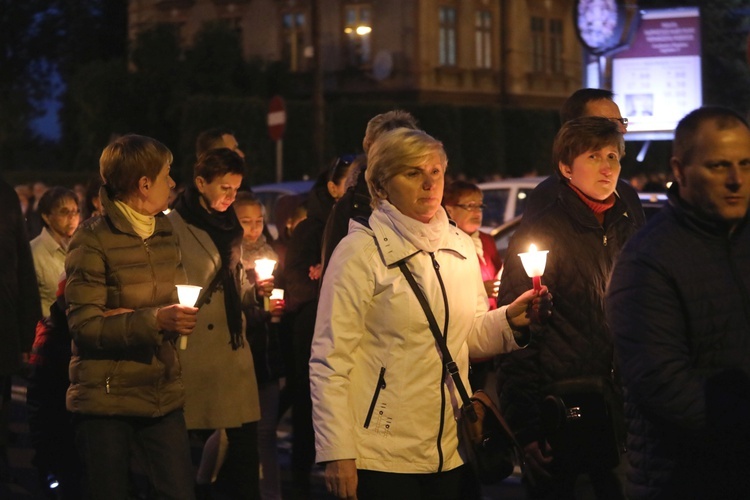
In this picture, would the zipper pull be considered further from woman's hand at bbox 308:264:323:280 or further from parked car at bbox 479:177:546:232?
parked car at bbox 479:177:546:232

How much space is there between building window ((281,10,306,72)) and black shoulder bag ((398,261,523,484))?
142 feet

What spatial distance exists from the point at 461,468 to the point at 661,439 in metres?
1.14

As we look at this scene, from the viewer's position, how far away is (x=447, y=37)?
152ft

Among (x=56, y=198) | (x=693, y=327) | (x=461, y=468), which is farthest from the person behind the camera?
(x=56, y=198)

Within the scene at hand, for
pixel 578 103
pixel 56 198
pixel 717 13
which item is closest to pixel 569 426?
pixel 578 103

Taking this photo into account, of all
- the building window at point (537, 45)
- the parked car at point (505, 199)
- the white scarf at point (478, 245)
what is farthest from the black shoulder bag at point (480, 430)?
the building window at point (537, 45)

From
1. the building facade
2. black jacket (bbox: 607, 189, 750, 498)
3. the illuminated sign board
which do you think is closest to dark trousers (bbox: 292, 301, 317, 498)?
black jacket (bbox: 607, 189, 750, 498)

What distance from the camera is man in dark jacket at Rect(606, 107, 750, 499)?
3.79 m

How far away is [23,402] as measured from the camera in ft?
43.4

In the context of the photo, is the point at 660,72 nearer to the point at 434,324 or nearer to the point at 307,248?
the point at 307,248

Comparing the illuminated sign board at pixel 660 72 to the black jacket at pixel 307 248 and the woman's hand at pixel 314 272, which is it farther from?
the woman's hand at pixel 314 272

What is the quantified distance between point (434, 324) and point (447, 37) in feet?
139

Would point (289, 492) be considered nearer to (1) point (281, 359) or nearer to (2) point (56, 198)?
(1) point (281, 359)

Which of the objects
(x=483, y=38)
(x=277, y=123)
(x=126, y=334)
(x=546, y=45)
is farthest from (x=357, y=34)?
(x=126, y=334)
